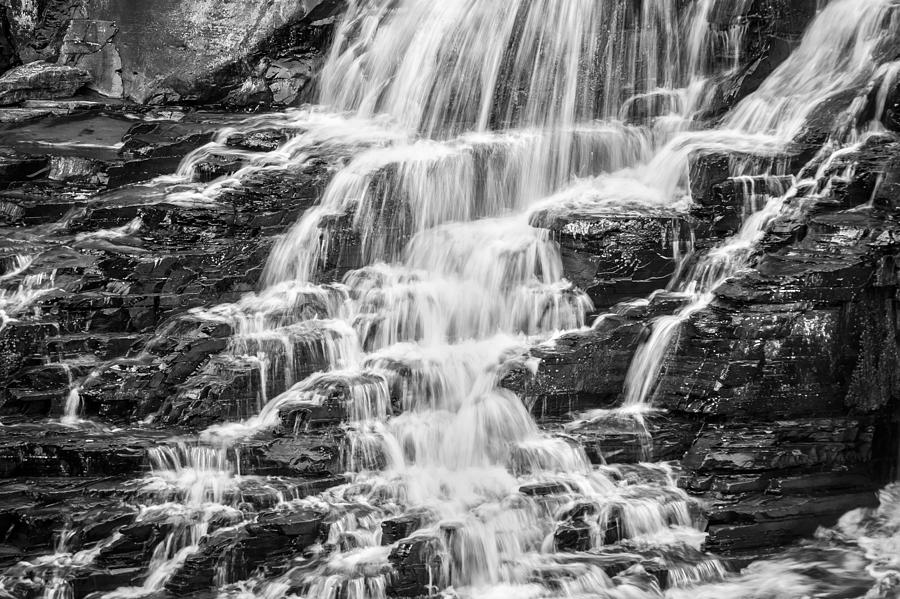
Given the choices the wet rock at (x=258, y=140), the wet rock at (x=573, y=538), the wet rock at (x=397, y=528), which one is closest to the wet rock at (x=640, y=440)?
the wet rock at (x=573, y=538)

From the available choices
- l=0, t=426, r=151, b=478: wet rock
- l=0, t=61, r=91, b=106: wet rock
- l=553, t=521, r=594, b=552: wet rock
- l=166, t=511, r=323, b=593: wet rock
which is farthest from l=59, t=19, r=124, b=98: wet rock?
l=553, t=521, r=594, b=552: wet rock

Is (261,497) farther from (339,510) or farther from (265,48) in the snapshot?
(265,48)

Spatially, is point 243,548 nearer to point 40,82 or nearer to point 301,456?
point 301,456

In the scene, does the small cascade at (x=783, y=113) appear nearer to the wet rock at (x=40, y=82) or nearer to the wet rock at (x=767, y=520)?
the wet rock at (x=767, y=520)

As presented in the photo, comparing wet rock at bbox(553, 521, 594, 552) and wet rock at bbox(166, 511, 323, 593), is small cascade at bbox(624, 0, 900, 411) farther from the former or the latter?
wet rock at bbox(166, 511, 323, 593)

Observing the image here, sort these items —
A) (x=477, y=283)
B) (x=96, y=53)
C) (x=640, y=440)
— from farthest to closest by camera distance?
(x=96, y=53)
(x=477, y=283)
(x=640, y=440)

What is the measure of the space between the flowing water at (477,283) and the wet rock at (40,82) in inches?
199

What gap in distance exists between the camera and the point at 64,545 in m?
11.0

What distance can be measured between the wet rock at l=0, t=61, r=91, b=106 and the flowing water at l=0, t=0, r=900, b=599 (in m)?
5.06

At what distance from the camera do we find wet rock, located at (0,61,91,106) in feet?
69.5

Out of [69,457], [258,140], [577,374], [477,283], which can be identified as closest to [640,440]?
[577,374]

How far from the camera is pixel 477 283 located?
14.7m

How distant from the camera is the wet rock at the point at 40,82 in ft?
69.5

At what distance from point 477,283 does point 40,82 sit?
1226 cm
